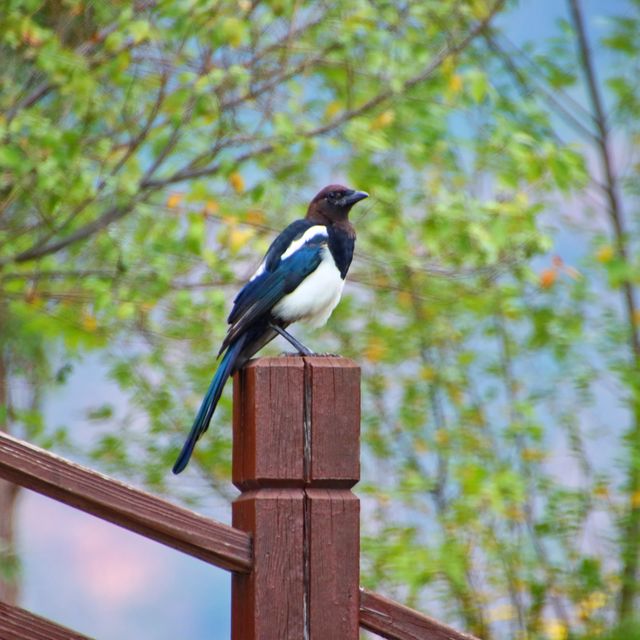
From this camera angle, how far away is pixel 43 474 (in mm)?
1880

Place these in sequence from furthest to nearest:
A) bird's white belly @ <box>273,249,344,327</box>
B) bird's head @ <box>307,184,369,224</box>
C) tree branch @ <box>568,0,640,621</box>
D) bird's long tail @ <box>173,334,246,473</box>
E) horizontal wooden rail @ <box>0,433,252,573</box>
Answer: tree branch @ <box>568,0,640,621</box> → bird's head @ <box>307,184,369,224</box> → bird's white belly @ <box>273,249,344,327</box> → bird's long tail @ <box>173,334,246,473</box> → horizontal wooden rail @ <box>0,433,252,573</box>

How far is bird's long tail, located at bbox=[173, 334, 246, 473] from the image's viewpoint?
7.79 ft

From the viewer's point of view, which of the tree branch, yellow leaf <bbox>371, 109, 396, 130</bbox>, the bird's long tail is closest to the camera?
the bird's long tail

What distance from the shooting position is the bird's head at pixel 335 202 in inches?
157

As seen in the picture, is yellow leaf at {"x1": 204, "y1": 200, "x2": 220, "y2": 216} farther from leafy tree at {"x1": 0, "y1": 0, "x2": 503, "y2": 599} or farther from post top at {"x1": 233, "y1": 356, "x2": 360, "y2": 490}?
post top at {"x1": 233, "y1": 356, "x2": 360, "y2": 490}

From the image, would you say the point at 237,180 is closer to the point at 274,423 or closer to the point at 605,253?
the point at 605,253

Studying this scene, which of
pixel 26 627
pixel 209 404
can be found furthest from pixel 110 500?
pixel 209 404

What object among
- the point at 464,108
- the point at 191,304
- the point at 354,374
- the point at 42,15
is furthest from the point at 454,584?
the point at 354,374

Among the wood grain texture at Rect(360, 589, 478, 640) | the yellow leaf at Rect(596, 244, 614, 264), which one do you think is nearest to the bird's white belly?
the wood grain texture at Rect(360, 589, 478, 640)

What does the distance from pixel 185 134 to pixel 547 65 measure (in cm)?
193

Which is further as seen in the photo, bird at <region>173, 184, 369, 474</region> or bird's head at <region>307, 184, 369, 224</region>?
bird's head at <region>307, 184, 369, 224</region>

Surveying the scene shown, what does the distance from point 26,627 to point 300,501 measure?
462 millimetres

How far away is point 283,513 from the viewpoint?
1.99 metres

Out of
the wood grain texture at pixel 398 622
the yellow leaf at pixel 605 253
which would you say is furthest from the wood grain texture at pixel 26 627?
the yellow leaf at pixel 605 253
